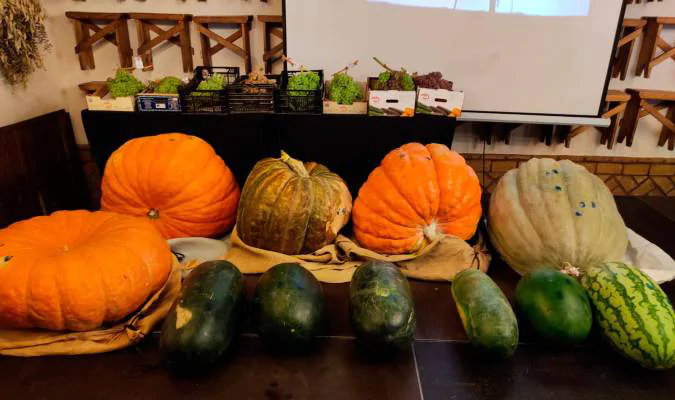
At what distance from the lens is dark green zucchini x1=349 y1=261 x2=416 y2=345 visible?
1.22 m

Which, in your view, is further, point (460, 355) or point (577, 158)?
point (577, 158)

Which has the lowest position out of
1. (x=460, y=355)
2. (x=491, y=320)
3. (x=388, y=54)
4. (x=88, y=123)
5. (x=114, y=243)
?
(x=460, y=355)

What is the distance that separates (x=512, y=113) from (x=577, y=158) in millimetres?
746

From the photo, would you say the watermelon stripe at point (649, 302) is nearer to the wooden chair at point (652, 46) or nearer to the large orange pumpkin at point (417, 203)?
the large orange pumpkin at point (417, 203)

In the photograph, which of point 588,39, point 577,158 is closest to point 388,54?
point 588,39

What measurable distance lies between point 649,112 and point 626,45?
499 millimetres

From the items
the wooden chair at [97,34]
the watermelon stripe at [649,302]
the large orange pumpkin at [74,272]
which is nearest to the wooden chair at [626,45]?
the watermelon stripe at [649,302]

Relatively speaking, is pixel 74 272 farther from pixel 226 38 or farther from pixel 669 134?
pixel 669 134

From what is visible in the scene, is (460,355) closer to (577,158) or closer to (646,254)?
(646,254)

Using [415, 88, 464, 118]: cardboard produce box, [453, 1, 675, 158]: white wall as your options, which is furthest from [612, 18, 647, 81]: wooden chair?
[415, 88, 464, 118]: cardboard produce box

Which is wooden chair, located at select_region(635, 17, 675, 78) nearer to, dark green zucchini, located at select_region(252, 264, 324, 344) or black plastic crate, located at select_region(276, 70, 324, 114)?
black plastic crate, located at select_region(276, 70, 324, 114)

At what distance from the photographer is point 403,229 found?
184 cm

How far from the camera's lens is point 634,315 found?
4.10ft

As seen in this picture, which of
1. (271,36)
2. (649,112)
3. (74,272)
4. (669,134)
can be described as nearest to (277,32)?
(271,36)
